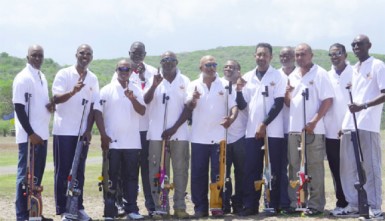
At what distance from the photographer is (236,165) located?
1321 centimetres

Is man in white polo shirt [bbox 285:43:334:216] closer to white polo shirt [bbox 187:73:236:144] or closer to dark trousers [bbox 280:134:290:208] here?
dark trousers [bbox 280:134:290:208]

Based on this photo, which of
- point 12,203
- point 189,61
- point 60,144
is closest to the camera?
point 60,144

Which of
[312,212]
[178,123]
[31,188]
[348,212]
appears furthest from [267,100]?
[31,188]

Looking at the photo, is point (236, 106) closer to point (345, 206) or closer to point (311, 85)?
point (311, 85)

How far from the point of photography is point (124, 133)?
12305 millimetres

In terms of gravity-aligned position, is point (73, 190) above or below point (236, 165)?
below

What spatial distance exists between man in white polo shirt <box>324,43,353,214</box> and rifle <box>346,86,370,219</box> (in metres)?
0.73

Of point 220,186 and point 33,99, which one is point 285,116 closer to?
point 220,186

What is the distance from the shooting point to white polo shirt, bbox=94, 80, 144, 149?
1230 cm

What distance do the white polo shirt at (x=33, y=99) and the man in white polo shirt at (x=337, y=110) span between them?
196 inches

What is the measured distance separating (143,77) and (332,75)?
3544 millimetres

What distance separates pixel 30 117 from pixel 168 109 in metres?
2.47

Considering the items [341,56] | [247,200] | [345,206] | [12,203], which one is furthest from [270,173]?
[12,203]

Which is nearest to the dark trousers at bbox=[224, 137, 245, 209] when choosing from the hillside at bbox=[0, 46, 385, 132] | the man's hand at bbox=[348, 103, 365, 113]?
the man's hand at bbox=[348, 103, 365, 113]
